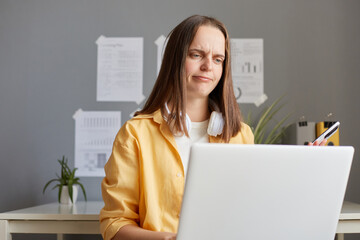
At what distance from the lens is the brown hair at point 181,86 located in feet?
4.25

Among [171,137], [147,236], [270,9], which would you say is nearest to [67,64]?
[270,9]

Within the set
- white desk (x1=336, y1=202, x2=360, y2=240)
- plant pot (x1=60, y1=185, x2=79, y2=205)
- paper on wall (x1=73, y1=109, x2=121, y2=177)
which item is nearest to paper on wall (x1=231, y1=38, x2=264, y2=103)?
paper on wall (x1=73, y1=109, x2=121, y2=177)

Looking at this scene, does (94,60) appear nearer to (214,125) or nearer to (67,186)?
(67,186)

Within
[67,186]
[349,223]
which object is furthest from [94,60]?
[349,223]

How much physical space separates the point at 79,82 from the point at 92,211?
35.3 inches

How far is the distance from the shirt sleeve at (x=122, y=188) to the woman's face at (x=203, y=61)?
26cm

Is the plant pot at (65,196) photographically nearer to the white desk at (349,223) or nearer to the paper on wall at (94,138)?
the paper on wall at (94,138)

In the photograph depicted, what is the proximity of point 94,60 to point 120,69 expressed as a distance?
6.3 inches

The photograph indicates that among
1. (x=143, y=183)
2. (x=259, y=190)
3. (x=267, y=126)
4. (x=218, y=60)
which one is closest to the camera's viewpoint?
(x=259, y=190)

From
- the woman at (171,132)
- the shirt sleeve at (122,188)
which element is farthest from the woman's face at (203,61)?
the shirt sleeve at (122,188)

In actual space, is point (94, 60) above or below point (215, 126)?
above

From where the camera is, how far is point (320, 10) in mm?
2406

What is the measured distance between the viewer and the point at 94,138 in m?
2.40

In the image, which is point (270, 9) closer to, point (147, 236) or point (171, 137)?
point (171, 137)
